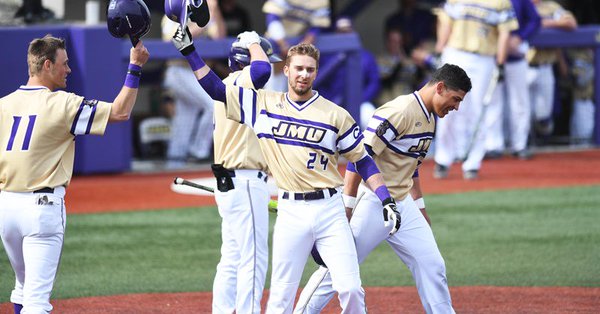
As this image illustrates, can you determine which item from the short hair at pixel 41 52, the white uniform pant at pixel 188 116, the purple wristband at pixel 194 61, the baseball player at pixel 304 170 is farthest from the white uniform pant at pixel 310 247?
the white uniform pant at pixel 188 116

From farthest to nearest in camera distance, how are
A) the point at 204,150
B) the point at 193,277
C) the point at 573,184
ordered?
1. the point at 204,150
2. the point at 573,184
3. the point at 193,277

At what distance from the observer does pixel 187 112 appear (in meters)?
13.0

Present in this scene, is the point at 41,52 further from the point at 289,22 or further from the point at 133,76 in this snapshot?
the point at 289,22

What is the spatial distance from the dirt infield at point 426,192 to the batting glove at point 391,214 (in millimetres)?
1675

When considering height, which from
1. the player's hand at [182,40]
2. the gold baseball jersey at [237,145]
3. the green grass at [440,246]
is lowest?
the green grass at [440,246]

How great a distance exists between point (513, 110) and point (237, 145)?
7.40m

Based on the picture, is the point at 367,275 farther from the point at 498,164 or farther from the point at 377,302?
the point at 498,164

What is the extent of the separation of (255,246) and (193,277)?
7.23 feet

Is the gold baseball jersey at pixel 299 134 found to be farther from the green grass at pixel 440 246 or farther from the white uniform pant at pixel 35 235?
the green grass at pixel 440 246

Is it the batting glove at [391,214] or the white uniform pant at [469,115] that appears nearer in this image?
the batting glove at [391,214]

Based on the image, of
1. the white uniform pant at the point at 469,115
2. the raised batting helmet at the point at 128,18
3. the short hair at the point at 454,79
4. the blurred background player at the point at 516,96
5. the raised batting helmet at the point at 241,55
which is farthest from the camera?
the blurred background player at the point at 516,96

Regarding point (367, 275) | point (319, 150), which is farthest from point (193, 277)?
point (319, 150)

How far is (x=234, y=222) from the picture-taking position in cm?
633

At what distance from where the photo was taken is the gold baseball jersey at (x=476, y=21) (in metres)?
11.8
